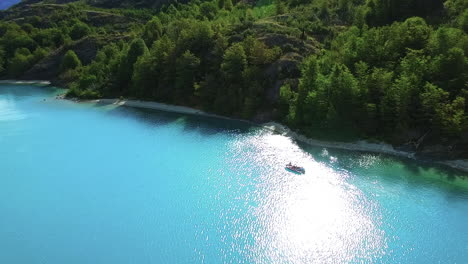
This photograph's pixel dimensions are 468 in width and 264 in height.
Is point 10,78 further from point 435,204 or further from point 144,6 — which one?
point 435,204

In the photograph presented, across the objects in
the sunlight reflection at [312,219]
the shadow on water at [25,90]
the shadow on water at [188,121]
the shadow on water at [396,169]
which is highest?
the shadow on water at [396,169]

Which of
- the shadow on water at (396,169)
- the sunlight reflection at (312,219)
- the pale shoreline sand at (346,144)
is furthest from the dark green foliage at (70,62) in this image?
the shadow on water at (396,169)

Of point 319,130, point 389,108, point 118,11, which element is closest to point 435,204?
point 389,108

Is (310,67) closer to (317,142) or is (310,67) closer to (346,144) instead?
(317,142)

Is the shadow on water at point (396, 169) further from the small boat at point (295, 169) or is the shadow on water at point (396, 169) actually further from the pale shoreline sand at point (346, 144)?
the small boat at point (295, 169)

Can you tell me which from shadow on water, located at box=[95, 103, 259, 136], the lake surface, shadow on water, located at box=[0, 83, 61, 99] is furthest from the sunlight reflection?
shadow on water, located at box=[0, 83, 61, 99]

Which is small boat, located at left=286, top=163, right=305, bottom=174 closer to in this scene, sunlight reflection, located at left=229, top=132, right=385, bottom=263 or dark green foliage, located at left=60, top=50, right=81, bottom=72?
sunlight reflection, located at left=229, top=132, right=385, bottom=263
